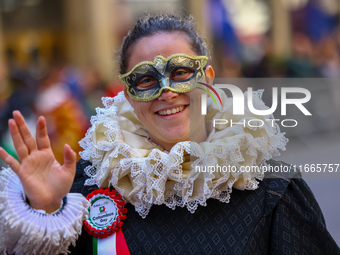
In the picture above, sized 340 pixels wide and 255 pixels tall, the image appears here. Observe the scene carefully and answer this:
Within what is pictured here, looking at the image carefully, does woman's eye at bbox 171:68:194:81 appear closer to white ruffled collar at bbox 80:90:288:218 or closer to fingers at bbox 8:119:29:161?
white ruffled collar at bbox 80:90:288:218

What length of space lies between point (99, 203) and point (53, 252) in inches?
16.3

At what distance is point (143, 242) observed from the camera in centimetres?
243

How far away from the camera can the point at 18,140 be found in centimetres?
206

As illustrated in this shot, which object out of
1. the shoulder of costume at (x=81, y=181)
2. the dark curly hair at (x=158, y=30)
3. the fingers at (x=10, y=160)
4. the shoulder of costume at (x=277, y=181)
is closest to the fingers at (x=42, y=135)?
the fingers at (x=10, y=160)

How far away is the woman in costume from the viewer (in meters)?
2.38

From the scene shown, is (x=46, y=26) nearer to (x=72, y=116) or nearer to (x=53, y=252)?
(x=72, y=116)

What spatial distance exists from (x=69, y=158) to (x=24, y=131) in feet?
0.68

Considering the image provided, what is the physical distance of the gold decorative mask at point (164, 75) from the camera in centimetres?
247

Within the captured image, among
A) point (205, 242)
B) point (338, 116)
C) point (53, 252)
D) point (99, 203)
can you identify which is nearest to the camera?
point (53, 252)

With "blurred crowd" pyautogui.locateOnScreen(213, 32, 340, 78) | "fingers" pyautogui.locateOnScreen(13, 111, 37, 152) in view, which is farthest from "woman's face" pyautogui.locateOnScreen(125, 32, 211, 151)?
"blurred crowd" pyautogui.locateOnScreen(213, 32, 340, 78)

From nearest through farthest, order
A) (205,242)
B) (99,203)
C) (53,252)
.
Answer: (53,252), (205,242), (99,203)

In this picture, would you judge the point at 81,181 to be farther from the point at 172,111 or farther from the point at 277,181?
the point at 277,181

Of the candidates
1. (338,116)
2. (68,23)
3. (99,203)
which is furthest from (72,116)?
(68,23)

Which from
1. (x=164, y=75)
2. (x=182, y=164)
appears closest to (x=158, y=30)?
(x=164, y=75)
